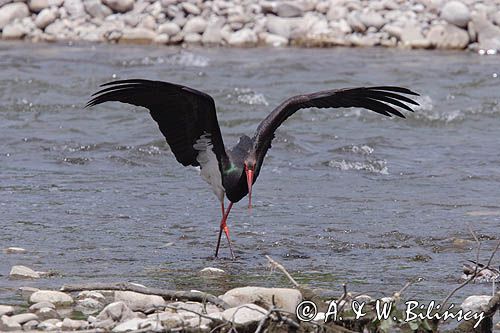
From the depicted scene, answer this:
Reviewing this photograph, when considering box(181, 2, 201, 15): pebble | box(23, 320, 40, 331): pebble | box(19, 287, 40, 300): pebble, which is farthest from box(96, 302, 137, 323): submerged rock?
box(181, 2, 201, 15): pebble

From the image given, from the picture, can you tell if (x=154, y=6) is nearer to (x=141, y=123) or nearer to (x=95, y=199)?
(x=141, y=123)

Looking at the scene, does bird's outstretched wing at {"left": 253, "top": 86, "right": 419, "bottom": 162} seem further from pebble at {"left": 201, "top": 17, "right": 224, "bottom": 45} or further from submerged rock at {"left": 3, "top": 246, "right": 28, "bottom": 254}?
pebble at {"left": 201, "top": 17, "right": 224, "bottom": 45}

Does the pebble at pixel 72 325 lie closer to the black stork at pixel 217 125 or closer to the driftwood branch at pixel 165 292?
the driftwood branch at pixel 165 292

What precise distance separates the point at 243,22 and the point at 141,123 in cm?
686

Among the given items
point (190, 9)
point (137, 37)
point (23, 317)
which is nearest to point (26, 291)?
point (23, 317)

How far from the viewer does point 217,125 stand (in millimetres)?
6039

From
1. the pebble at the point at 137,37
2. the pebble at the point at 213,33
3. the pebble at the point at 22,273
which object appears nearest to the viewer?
the pebble at the point at 22,273

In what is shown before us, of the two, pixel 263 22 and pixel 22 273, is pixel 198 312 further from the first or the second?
pixel 263 22

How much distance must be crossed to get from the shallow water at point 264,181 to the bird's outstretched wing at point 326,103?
614mm

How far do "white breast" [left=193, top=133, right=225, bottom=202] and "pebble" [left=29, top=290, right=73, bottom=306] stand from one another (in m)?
1.78

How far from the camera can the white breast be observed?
243 inches

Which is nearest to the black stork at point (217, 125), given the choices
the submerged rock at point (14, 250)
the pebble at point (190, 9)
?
the submerged rock at point (14, 250)

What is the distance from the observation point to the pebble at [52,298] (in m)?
4.51

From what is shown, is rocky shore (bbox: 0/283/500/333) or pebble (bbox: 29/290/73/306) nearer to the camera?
rocky shore (bbox: 0/283/500/333)
